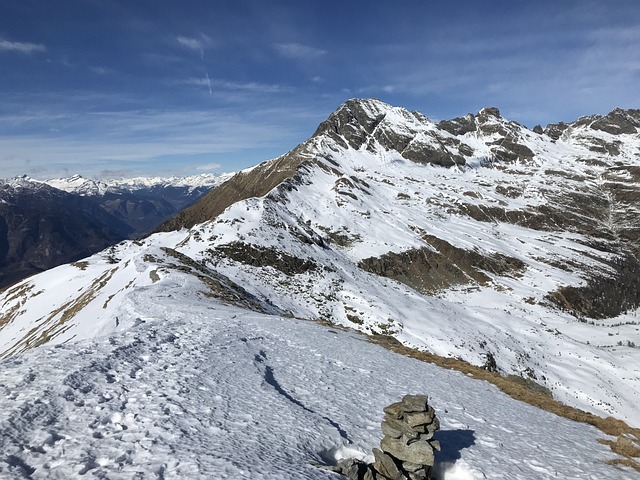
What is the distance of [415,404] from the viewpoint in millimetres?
10297

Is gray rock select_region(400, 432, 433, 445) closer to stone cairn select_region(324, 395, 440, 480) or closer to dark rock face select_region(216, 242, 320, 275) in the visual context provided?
stone cairn select_region(324, 395, 440, 480)

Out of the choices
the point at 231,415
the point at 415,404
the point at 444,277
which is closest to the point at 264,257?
the point at 231,415

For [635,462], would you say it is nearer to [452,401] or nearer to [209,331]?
[452,401]

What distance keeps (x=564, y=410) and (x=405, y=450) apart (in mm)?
13786

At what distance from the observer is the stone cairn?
9.63 metres

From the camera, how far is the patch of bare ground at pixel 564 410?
13.4 meters

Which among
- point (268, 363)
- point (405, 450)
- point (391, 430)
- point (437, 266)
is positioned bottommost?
point (268, 363)

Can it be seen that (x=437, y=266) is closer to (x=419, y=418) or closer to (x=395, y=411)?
(x=395, y=411)

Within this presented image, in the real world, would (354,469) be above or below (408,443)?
below

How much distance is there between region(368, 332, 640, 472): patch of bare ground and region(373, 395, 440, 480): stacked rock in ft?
25.3

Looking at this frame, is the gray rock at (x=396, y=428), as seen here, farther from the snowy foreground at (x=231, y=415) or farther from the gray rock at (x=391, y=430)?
the snowy foreground at (x=231, y=415)

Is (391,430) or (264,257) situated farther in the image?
(264,257)

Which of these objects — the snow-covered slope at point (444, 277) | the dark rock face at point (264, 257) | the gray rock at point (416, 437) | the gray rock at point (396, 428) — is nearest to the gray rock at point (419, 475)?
the gray rock at point (416, 437)

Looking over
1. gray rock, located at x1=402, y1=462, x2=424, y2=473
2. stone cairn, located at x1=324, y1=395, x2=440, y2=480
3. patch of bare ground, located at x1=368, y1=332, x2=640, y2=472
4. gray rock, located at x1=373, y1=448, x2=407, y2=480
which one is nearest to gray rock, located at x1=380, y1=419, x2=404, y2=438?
stone cairn, located at x1=324, y1=395, x2=440, y2=480
